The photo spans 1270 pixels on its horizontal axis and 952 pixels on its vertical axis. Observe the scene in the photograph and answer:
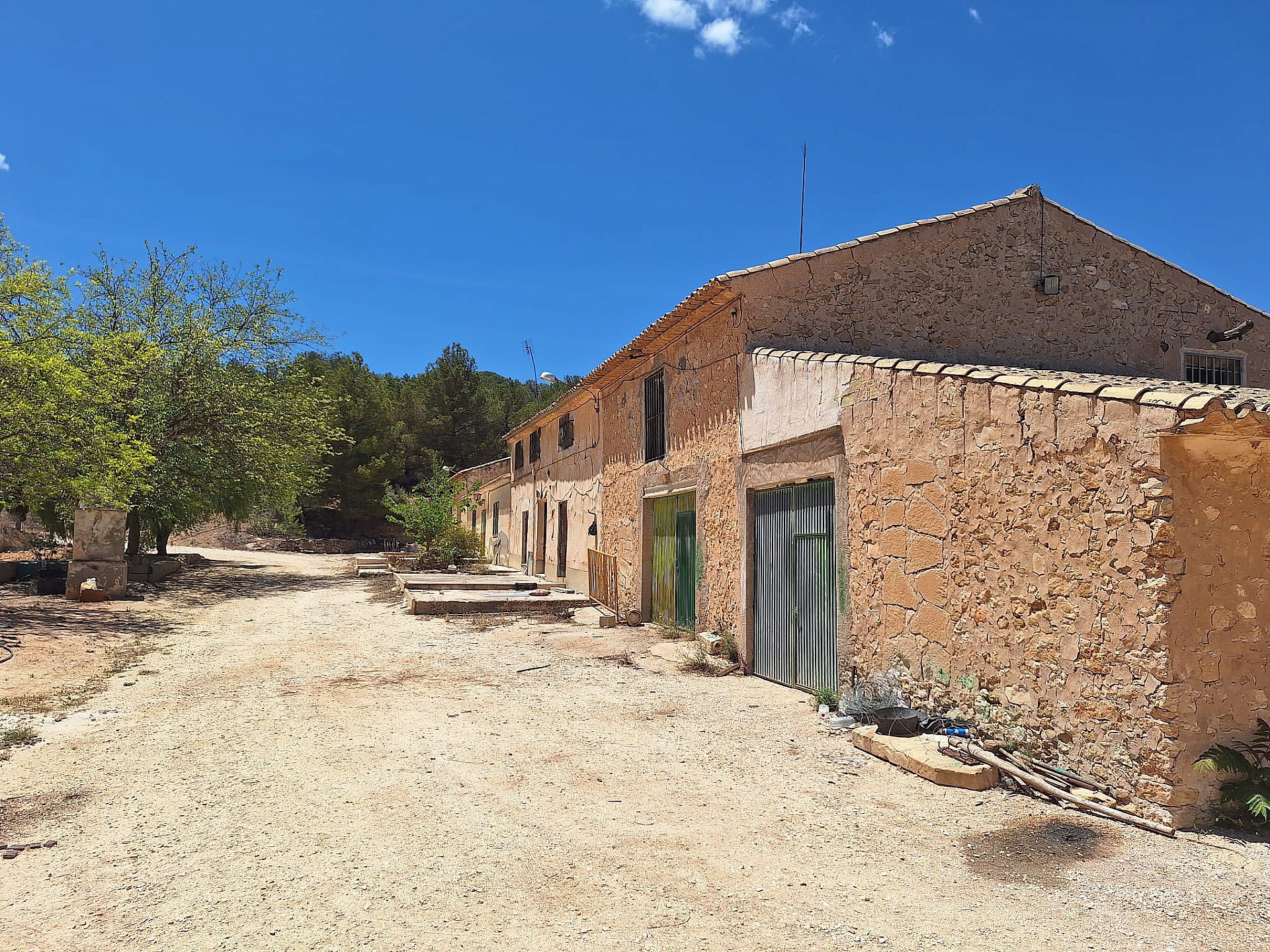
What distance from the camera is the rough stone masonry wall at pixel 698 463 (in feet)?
31.9

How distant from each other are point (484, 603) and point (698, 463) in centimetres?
559

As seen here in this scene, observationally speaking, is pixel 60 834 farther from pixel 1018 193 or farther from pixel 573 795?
pixel 1018 193

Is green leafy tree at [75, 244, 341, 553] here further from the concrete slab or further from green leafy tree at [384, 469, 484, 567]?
the concrete slab

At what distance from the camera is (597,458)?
1558cm

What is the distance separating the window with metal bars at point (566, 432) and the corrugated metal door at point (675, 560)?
222 inches

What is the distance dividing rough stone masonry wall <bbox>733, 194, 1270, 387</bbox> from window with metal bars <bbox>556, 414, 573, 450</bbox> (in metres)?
9.05

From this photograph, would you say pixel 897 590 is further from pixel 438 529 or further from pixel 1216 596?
pixel 438 529

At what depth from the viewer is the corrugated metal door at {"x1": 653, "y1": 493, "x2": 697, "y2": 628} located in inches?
442

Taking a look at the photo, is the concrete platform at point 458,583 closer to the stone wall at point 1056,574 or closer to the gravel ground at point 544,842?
the gravel ground at point 544,842

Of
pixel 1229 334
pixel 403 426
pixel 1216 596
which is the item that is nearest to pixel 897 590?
pixel 1216 596

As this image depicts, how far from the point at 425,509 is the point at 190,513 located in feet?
19.0

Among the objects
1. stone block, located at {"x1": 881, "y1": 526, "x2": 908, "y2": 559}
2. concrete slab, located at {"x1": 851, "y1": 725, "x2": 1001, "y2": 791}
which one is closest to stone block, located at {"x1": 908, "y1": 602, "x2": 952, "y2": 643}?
stone block, located at {"x1": 881, "y1": 526, "x2": 908, "y2": 559}

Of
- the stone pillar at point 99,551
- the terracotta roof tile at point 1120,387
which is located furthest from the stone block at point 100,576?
the terracotta roof tile at point 1120,387

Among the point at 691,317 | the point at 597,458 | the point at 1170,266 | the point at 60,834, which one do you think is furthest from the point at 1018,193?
the point at 60,834
